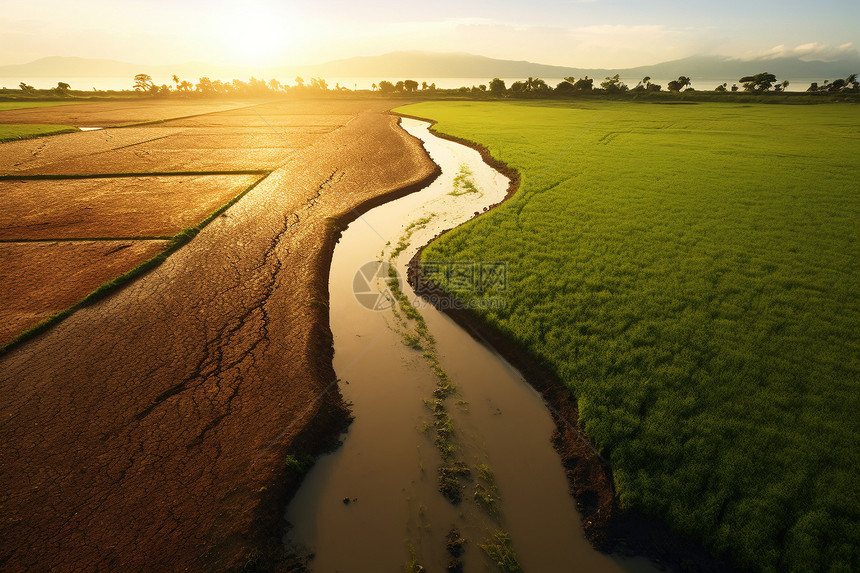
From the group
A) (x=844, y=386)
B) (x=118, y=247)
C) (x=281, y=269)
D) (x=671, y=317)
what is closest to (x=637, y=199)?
(x=671, y=317)

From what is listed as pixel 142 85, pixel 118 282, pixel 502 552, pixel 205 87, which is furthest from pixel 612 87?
pixel 142 85

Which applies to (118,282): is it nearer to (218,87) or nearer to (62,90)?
(62,90)

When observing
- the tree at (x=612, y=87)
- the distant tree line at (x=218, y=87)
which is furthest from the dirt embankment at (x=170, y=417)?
the distant tree line at (x=218, y=87)

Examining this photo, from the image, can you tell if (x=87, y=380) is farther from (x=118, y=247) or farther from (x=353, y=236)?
(x=353, y=236)

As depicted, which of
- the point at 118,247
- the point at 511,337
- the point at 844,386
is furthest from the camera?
the point at 118,247

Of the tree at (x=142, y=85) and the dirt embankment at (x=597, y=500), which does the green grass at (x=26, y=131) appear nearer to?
the dirt embankment at (x=597, y=500)
